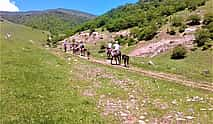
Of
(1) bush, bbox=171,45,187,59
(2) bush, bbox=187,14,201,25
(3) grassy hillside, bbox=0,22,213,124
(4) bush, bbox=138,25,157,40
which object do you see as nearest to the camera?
(3) grassy hillside, bbox=0,22,213,124

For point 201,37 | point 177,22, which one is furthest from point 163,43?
point 177,22

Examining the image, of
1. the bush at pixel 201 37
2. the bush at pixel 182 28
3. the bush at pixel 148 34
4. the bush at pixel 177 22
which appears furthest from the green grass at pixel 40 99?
the bush at pixel 148 34

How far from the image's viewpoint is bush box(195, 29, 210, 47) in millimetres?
77250

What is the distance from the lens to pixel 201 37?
79.4 metres

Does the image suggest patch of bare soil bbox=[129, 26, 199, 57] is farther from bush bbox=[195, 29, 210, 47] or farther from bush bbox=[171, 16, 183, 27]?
bush bbox=[171, 16, 183, 27]

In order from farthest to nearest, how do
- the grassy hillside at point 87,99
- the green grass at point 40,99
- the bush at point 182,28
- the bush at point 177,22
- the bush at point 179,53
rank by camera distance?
the bush at point 177,22 < the bush at point 182,28 < the bush at point 179,53 < the grassy hillside at point 87,99 < the green grass at point 40,99

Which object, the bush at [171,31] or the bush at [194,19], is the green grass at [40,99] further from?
the bush at [194,19]

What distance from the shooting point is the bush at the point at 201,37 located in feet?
253

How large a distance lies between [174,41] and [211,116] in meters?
67.2

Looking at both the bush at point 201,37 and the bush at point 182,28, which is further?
the bush at point 182,28

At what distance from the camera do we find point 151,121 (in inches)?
736

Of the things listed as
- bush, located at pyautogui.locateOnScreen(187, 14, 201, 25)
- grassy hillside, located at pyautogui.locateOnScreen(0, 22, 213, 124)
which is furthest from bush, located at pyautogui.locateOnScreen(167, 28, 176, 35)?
grassy hillside, located at pyautogui.locateOnScreen(0, 22, 213, 124)

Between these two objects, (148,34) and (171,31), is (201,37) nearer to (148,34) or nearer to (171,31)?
(171,31)

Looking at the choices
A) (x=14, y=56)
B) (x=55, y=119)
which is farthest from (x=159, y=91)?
(x=14, y=56)
